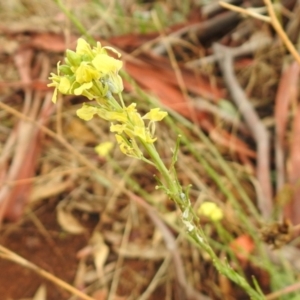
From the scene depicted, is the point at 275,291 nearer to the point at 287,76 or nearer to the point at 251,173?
the point at 251,173

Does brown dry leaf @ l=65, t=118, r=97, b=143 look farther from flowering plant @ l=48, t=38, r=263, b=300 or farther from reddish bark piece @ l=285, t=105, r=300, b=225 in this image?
flowering plant @ l=48, t=38, r=263, b=300

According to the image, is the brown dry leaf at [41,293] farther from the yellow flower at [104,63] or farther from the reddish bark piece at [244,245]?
the yellow flower at [104,63]

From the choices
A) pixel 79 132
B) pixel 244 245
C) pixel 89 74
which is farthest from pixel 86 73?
pixel 79 132

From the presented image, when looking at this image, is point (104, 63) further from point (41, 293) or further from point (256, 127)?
point (256, 127)

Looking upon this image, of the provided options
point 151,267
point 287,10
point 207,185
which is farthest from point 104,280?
point 287,10

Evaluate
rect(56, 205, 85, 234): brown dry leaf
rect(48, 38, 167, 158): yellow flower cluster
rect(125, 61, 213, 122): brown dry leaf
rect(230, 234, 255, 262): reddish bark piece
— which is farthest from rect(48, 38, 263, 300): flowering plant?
rect(125, 61, 213, 122): brown dry leaf

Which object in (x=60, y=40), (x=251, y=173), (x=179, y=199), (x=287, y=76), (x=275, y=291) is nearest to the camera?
(x=179, y=199)
